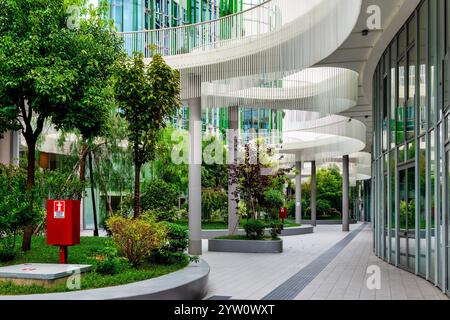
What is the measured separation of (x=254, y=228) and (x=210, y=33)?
697 cm

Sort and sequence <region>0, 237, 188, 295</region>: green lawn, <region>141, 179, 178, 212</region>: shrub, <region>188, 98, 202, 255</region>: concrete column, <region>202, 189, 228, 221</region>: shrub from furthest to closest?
1. <region>202, 189, 228, 221</region>: shrub
2. <region>141, 179, 178, 212</region>: shrub
3. <region>188, 98, 202, 255</region>: concrete column
4. <region>0, 237, 188, 295</region>: green lawn

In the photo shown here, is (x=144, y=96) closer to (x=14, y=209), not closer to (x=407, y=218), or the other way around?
(x=14, y=209)

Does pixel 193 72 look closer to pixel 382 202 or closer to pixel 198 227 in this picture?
pixel 198 227

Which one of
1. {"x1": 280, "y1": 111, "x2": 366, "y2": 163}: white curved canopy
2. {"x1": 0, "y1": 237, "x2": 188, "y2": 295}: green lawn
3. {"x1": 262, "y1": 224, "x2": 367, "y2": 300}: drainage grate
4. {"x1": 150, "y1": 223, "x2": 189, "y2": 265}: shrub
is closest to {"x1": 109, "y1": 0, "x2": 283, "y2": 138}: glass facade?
{"x1": 280, "y1": 111, "x2": 366, "y2": 163}: white curved canopy

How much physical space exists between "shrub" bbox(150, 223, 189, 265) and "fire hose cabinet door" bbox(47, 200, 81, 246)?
A: 78.2 inches

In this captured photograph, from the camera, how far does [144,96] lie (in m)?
12.2

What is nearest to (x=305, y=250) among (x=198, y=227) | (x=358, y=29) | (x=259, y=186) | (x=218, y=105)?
(x=259, y=186)

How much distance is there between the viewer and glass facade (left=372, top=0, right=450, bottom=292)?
10352 millimetres

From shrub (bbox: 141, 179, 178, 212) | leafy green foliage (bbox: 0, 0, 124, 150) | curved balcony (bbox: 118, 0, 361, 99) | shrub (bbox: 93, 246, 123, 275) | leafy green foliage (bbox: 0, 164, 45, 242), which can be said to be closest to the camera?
shrub (bbox: 93, 246, 123, 275)

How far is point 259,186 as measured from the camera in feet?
68.9

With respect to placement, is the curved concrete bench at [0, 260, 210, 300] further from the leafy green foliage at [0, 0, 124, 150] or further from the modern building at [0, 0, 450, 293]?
the modern building at [0, 0, 450, 293]

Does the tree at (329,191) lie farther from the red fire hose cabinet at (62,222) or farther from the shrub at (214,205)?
the red fire hose cabinet at (62,222)

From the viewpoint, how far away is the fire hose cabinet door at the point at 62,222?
9820 millimetres

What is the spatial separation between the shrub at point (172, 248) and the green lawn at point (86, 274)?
21cm
